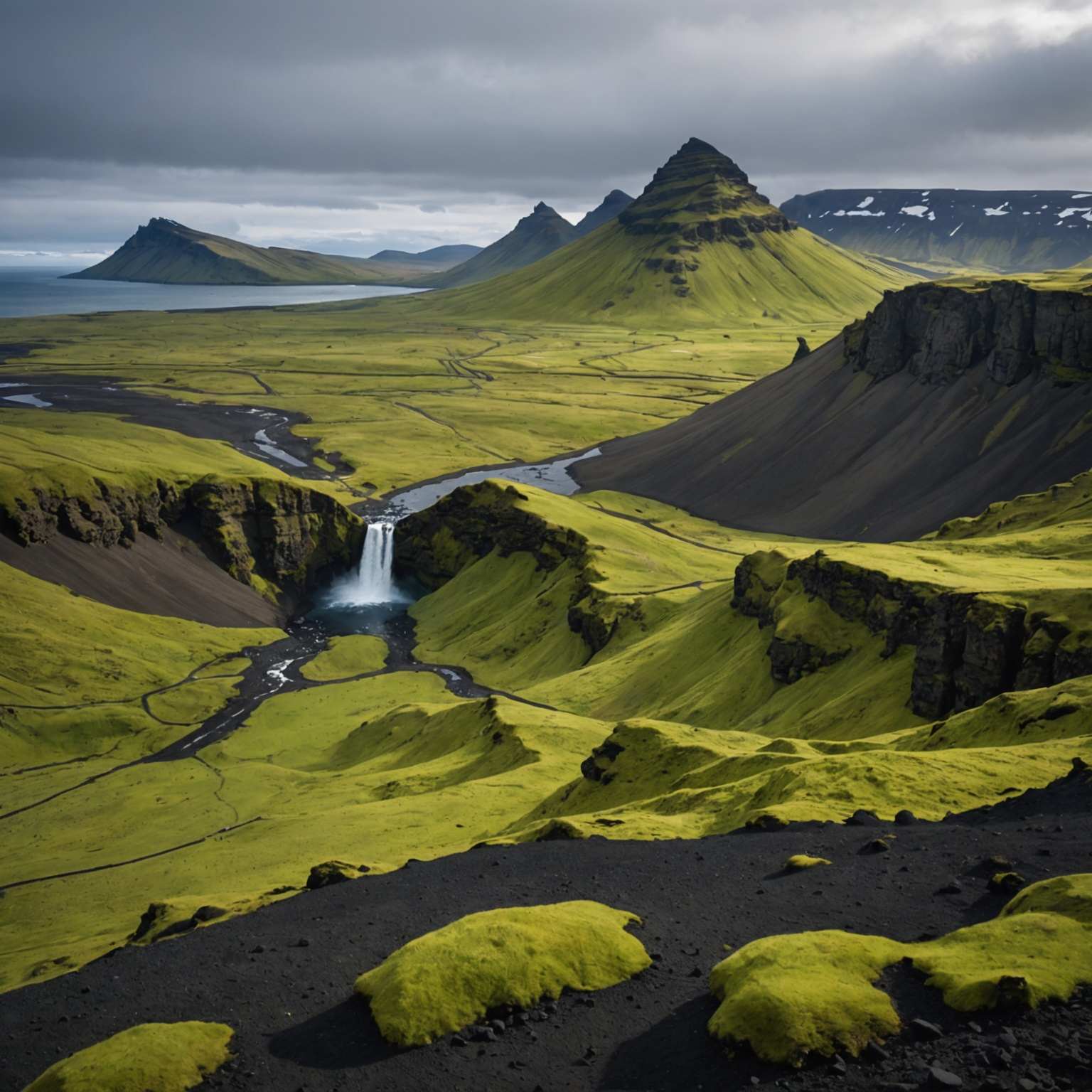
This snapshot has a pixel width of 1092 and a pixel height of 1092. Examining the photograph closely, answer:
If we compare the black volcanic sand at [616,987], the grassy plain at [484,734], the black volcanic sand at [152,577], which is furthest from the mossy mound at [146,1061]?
the black volcanic sand at [152,577]

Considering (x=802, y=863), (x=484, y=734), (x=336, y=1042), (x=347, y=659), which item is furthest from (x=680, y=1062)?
(x=347, y=659)

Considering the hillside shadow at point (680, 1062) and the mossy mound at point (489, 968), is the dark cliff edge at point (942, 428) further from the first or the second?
the hillside shadow at point (680, 1062)

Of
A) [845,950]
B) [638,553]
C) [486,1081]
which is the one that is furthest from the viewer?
[638,553]

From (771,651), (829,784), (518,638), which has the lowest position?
(518,638)

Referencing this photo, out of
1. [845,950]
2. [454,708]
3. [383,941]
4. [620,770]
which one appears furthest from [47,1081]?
[454,708]

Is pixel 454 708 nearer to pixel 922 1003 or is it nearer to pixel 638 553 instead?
pixel 638 553

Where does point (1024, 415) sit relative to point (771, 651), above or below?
above

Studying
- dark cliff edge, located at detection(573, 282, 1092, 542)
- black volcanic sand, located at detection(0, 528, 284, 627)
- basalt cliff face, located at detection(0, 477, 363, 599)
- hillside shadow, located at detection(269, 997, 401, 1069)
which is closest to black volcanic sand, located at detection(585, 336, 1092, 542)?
dark cliff edge, located at detection(573, 282, 1092, 542)

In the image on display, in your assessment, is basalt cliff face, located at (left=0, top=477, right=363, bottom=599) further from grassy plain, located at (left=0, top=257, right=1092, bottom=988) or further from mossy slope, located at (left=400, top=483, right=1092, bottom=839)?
mossy slope, located at (left=400, top=483, right=1092, bottom=839)
